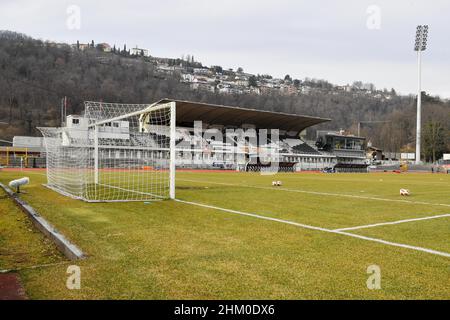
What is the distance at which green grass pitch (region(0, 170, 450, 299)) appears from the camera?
4.10 metres

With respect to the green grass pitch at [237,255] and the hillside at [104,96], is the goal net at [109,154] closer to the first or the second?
the green grass pitch at [237,255]

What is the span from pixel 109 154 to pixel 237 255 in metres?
29.1

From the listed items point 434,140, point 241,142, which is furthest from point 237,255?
point 434,140

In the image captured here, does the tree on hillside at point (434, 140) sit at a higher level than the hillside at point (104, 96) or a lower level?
lower

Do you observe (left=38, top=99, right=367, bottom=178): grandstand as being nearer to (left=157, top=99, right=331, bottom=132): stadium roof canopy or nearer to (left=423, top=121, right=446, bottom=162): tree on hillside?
(left=157, top=99, right=331, bottom=132): stadium roof canopy

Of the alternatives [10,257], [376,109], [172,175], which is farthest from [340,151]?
[10,257]

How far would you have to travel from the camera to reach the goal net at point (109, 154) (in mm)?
14121

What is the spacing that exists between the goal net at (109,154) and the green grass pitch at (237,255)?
4.37 m

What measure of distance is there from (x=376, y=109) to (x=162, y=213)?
150 meters

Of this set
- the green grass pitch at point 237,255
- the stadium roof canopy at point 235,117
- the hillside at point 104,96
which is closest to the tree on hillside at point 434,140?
the hillside at point 104,96

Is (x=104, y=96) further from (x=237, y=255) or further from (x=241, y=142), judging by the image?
(x=237, y=255)

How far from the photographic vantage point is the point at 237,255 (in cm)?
554

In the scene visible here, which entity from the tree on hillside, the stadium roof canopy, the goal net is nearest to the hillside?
the tree on hillside
